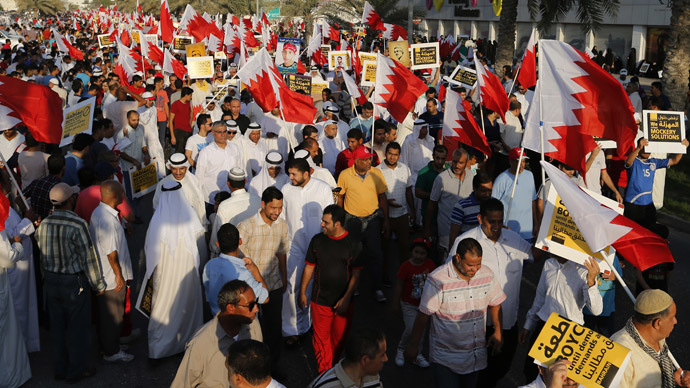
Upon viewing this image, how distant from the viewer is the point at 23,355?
5.65 metres

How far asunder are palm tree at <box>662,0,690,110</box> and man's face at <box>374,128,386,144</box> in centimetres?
776

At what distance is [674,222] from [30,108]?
9.30 metres

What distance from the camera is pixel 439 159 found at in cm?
778

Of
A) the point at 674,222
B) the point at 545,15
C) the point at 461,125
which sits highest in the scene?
the point at 545,15

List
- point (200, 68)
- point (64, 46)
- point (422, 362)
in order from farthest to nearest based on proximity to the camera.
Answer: point (64, 46), point (200, 68), point (422, 362)

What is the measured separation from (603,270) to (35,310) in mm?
5086

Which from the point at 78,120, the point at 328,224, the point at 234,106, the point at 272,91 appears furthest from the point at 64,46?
the point at 328,224

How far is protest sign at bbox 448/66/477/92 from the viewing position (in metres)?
12.9

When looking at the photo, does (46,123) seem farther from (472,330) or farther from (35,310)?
(472,330)

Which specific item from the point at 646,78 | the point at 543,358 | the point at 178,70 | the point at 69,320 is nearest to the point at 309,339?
the point at 69,320

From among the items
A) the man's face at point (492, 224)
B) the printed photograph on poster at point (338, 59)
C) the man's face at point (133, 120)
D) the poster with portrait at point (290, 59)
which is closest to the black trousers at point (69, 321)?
the man's face at point (492, 224)

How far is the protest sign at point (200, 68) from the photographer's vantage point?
43.0 ft

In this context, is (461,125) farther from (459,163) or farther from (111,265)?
(111,265)

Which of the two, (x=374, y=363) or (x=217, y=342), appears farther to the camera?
(x=217, y=342)
